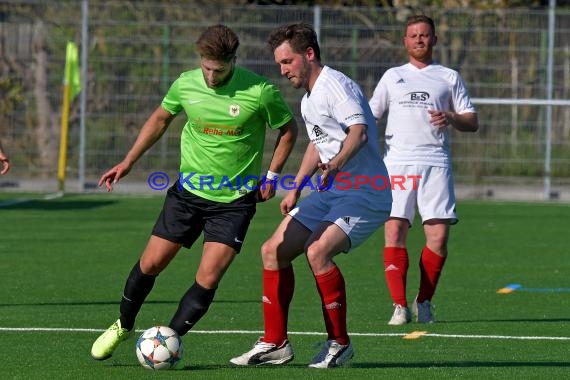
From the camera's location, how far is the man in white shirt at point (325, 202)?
7.79 meters

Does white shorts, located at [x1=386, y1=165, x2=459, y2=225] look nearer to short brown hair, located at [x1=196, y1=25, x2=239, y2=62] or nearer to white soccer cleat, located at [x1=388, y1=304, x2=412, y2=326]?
white soccer cleat, located at [x1=388, y1=304, x2=412, y2=326]

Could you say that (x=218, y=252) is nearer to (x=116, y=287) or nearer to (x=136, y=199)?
(x=116, y=287)

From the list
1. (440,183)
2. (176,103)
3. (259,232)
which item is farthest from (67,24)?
(176,103)

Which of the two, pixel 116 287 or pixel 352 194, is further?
pixel 116 287

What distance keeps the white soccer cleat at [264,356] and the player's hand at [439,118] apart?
2579mm

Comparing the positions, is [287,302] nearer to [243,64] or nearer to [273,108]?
[273,108]

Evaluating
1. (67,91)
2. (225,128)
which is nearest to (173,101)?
(225,128)

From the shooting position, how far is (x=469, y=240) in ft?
52.0

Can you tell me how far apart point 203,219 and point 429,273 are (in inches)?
102

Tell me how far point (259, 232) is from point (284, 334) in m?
8.34

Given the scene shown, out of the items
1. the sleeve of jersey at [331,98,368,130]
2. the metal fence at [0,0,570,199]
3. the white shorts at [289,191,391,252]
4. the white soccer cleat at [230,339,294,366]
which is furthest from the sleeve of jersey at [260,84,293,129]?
the metal fence at [0,0,570,199]

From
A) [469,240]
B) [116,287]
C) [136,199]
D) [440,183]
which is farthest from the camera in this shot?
[136,199]

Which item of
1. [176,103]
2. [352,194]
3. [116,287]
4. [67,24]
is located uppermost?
[67,24]

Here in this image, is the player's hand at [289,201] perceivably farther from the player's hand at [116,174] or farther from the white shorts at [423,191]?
the white shorts at [423,191]
